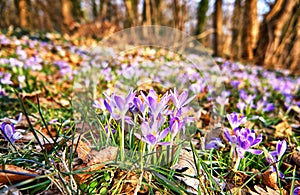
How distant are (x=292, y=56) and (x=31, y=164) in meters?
8.43

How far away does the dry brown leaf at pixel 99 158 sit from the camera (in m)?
0.99

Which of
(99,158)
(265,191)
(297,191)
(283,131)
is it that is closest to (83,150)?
(99,158)

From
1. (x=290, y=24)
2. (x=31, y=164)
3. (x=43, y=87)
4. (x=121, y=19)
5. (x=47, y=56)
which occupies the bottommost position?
(x=31, y=164)

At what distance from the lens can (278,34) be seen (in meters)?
6.84

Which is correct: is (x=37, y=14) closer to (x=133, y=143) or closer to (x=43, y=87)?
(x=43, y=87)

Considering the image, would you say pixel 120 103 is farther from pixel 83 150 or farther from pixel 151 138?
pixel 83 150

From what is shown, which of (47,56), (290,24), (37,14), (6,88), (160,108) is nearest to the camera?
(160,108)

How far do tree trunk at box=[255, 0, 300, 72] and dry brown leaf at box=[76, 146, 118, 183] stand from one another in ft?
22.1

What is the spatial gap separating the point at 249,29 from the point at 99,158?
7.11 meters

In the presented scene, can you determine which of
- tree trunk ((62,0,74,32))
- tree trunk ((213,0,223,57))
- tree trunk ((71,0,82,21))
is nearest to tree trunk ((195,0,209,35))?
tree trunk ((213,0,223,57))

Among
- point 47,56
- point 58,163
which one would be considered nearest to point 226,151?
point 58,163

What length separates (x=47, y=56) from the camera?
4801mm

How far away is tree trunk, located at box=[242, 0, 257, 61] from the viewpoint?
677 centimetres

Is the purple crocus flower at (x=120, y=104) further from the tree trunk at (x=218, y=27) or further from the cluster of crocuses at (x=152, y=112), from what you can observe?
the tree trunk at (x=218, y=27)
